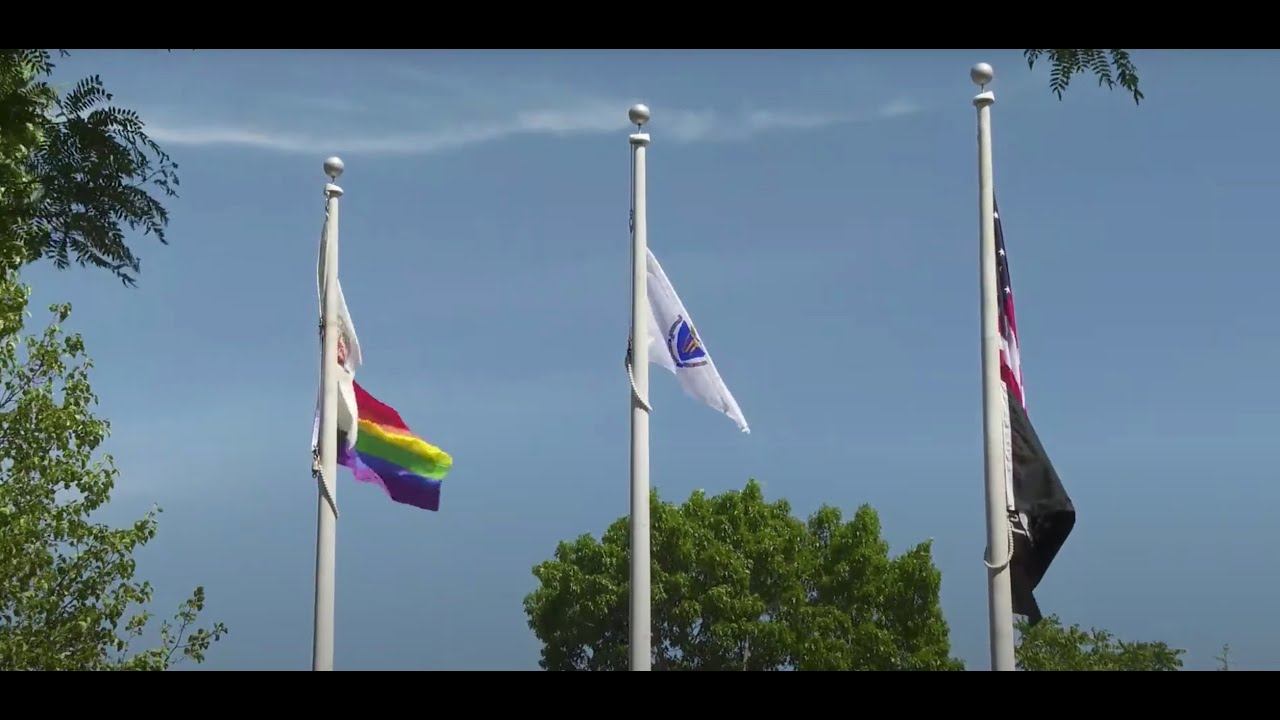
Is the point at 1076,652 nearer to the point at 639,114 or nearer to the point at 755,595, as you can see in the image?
the point at 755,595

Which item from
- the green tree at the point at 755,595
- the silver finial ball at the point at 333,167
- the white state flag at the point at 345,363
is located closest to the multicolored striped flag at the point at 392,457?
the white state flag at the point at 345,363

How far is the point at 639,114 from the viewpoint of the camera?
12602 mm

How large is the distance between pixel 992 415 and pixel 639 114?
4289mm

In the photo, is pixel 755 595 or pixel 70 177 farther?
pixel 755 595

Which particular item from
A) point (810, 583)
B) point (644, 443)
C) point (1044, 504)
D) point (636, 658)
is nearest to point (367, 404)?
point (644, 443)

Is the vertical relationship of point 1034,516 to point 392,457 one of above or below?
below

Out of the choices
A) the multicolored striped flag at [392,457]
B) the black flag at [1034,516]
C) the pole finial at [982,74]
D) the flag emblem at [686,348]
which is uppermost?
the pole finial at [982,74]

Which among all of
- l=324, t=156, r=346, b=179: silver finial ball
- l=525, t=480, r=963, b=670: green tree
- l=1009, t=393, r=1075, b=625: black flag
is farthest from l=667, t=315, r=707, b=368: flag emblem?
l=525, t=480, r=963, b=670: green tree

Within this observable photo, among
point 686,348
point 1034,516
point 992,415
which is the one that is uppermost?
point 686,348

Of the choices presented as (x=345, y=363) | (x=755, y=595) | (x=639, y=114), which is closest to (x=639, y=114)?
(x=639, y=114)

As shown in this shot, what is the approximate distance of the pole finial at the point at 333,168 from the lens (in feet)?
46.8

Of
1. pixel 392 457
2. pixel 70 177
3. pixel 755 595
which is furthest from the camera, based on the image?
pixel 755 595

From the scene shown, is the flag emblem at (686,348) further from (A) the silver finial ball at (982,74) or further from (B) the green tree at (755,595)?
(B) the green tree at (755,595)
